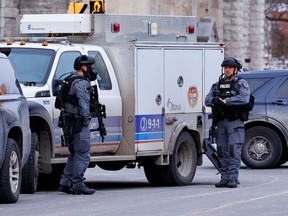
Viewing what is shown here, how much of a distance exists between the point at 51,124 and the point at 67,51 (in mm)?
1244

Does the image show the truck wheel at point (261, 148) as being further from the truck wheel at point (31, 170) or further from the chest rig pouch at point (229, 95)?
the truck wheel at point (31, 170)

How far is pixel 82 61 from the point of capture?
15.7 meters

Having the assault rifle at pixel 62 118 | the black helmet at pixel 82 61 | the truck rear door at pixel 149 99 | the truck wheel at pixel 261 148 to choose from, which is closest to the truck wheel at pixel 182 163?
the truck rear door at pixel 149 99

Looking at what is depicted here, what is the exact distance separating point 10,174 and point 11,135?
1.93 ft

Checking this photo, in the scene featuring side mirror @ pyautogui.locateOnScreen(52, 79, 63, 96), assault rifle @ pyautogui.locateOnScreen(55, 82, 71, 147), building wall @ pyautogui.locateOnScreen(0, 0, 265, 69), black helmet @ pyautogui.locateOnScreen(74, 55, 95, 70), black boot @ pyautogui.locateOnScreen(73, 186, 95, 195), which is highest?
building wall @ pyautogui.locateOnScreen(0, 0, 265, 69)

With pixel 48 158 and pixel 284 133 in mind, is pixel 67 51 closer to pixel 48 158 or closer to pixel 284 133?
pixel 48 158

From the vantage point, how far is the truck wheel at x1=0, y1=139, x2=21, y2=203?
13828 millimetres

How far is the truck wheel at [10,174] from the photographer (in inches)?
544

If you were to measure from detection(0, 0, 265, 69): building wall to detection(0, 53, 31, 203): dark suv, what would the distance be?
14633mm

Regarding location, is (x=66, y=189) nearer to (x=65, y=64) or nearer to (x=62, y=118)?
(x=62, y=118)

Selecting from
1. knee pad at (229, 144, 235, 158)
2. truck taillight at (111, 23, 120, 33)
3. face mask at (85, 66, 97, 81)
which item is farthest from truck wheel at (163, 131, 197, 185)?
face mask at (85, 66, 97, 81)

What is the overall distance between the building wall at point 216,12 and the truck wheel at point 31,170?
1368 centimetres

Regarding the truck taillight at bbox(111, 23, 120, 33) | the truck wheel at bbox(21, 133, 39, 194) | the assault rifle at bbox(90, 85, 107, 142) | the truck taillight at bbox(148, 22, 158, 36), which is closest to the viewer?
the truck wheel at bbox(21, 133, 39, 194)

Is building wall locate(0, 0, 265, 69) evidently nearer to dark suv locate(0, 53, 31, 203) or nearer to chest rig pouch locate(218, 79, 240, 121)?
chest rig pouch locate(218, 79, 240, 121)
